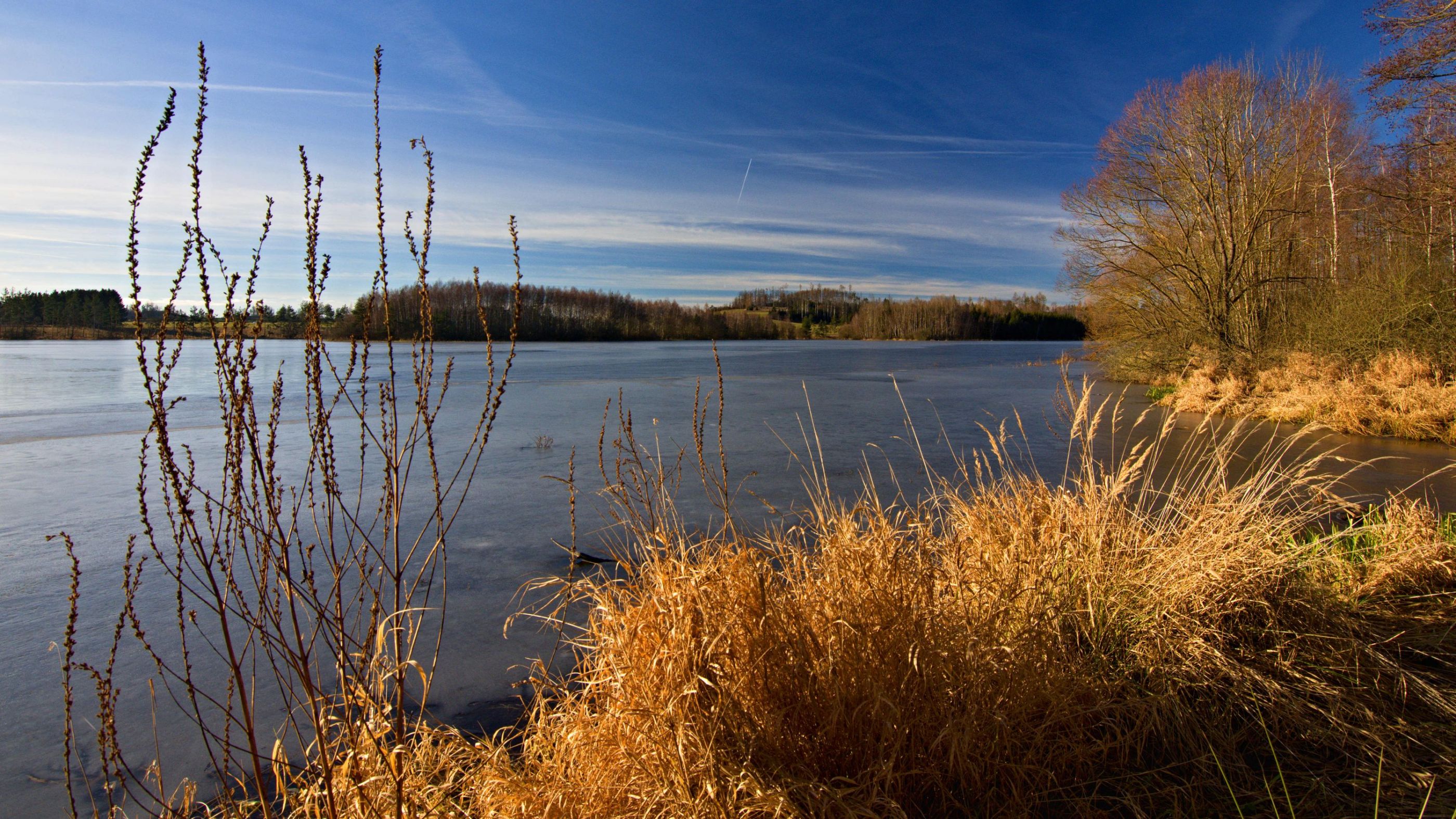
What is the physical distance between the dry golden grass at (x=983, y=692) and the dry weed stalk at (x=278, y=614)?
184 mm

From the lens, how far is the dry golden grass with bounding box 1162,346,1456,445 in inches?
372

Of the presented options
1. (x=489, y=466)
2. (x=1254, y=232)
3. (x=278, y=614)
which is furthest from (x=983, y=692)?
(x=1254, y=232)

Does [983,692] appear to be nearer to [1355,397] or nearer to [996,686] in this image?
[996,686]

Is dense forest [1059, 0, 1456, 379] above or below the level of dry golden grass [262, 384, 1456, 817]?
above

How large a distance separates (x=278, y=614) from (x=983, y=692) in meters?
2.00

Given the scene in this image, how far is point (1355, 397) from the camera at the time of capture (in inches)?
409

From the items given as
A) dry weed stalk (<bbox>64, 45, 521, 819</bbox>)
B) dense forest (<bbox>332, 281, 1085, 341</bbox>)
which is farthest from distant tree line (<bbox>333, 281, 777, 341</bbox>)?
dry weed stalk (<bbox>64, 45, 521, 819</bbox>)

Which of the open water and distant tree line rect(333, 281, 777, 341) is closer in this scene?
the open water

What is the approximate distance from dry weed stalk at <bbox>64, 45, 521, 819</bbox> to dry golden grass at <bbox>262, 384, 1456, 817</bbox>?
7.3 inches

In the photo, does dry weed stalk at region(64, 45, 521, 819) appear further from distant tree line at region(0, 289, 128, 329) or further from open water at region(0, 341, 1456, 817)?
distant tree line at region(0, 289, 128, 329)

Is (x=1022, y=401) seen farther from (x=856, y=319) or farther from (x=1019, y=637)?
(x=856, y=319)

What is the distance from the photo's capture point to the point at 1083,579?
10.1 ft

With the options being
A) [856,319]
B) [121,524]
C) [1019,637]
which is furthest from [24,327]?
[856,319]

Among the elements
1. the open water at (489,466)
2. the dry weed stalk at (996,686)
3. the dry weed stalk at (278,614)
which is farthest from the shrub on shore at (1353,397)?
the dry weed stalk at (278,614)
